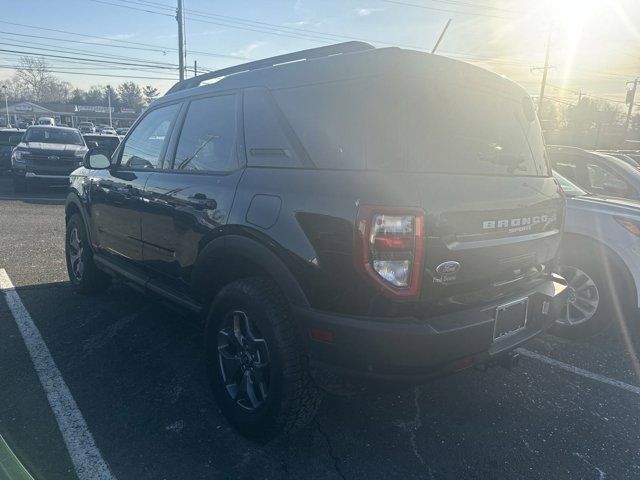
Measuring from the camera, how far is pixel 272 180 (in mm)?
2359

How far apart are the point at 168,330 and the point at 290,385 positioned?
2137 millimetres

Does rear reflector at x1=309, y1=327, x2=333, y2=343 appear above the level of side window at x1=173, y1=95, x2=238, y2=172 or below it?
below

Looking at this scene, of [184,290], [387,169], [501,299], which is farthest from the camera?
[184,290]

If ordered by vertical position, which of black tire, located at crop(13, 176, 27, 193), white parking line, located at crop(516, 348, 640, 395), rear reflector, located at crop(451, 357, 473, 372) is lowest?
white parking line, located at crop(516, 348, 640, 395)

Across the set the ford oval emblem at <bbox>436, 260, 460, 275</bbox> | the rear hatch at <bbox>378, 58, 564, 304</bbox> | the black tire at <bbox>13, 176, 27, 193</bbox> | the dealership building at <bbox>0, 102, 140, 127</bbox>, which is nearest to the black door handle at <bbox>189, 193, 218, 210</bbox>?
the rear hatch at <bbox>378, 58, 564, 304</bbox>

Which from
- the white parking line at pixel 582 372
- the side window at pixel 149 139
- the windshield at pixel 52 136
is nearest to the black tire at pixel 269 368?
the side window at pixel 149 139

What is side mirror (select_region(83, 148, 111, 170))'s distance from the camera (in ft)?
13.1

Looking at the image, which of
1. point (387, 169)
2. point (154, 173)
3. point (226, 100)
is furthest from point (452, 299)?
point (154, 173)

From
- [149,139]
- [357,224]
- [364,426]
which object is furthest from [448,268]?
[149,139]

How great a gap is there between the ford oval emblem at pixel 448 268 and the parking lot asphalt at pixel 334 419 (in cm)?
100

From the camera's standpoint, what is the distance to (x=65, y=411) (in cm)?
274

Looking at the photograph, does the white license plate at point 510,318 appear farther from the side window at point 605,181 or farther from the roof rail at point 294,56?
the side window at point 605,181

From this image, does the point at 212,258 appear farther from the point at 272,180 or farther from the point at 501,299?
the point at 501,299

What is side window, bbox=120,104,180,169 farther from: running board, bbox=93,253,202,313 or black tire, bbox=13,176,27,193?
black tire, bbox=13,176,27,193
